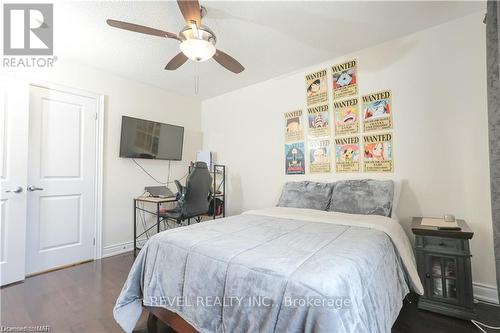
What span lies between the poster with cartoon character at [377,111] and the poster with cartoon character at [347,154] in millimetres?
198


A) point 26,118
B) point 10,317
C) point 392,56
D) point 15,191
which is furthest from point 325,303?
point 26,118

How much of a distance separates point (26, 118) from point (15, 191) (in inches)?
28.3

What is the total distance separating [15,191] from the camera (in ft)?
7.51

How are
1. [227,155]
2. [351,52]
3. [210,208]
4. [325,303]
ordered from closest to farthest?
1. [325,303]
2. [351,52]
3. [210,208]
4. [227,155]

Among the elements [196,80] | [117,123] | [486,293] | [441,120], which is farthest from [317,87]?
[117,123]

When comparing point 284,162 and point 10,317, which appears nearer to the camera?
point 10,317

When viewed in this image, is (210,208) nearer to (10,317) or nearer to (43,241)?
(43,241)

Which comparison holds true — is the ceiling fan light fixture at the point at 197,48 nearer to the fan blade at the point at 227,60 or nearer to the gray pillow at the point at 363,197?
the fan blade at the point at 227,60

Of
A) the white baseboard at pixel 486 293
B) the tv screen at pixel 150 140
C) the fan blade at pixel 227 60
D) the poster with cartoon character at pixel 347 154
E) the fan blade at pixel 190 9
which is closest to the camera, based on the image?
the fan blade at pixel 190 9

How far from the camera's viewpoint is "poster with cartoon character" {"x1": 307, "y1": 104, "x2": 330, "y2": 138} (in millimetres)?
2875

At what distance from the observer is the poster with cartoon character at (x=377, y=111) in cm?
246

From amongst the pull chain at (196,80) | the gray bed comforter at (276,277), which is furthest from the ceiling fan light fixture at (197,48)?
the gray bed comforter at (276,277)

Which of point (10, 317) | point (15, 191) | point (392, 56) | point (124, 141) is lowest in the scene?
point (10, 317)

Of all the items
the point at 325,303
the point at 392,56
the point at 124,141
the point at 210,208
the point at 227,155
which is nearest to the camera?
the point at 325,303
